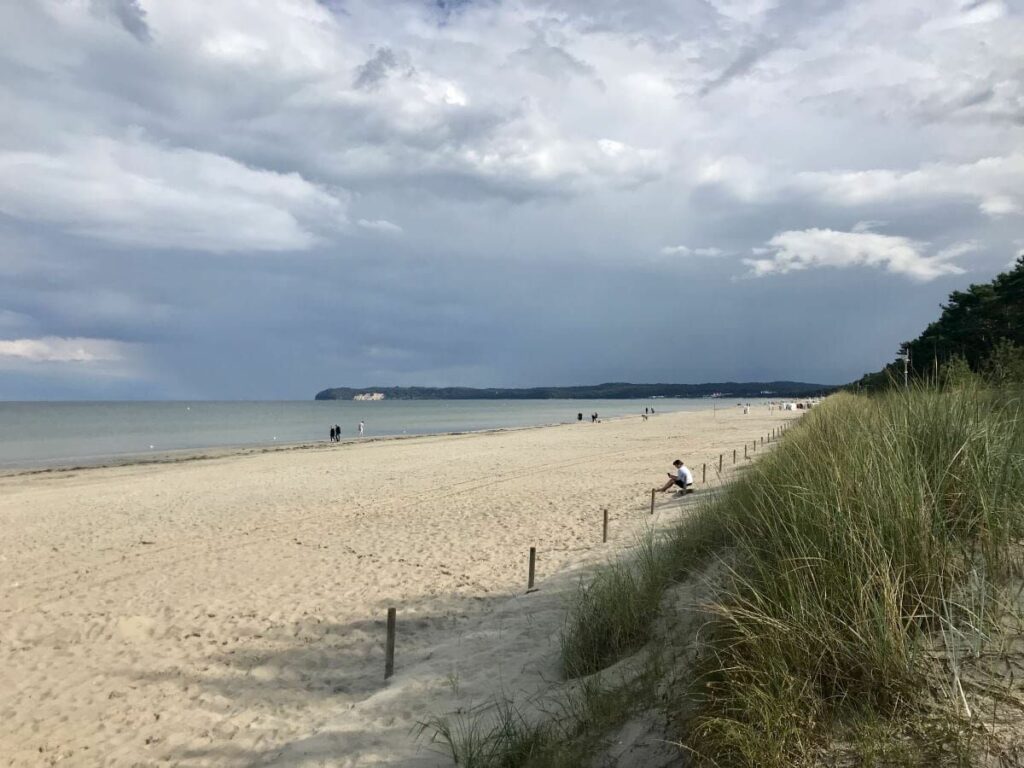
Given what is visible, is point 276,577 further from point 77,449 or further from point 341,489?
point 77,449

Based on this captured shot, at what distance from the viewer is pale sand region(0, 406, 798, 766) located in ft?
17.9

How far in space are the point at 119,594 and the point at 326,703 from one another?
523 centimetres

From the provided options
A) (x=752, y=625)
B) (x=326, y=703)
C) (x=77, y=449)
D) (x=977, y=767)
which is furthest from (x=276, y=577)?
(x=77, y=449)

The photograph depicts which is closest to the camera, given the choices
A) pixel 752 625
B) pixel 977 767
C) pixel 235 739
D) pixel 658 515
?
pixel 977 767

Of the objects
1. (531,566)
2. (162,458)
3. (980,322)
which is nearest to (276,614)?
(531,566)

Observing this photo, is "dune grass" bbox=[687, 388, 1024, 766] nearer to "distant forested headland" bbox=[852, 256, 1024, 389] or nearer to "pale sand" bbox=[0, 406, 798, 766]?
"pale sand" bbox=[0, 406, 798, 766]

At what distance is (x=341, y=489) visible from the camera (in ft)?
63.7

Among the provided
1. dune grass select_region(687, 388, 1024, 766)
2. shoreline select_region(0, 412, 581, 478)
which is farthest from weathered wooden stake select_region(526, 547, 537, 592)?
shoreline select_region(0, 412, 581, 478)

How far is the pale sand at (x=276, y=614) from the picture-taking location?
17.9ft

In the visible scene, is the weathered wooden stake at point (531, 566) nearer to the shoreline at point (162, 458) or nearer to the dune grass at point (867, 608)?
the dune grass at point (867, 608)

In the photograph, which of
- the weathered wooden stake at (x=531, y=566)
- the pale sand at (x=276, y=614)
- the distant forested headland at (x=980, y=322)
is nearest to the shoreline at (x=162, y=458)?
the pale sand at (x=276, y=614)

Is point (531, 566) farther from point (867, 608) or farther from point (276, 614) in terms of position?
point (867, 608)

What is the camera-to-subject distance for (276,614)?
826 centimetres

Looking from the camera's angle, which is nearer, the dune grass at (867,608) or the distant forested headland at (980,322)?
the dune grass at (867,608)
